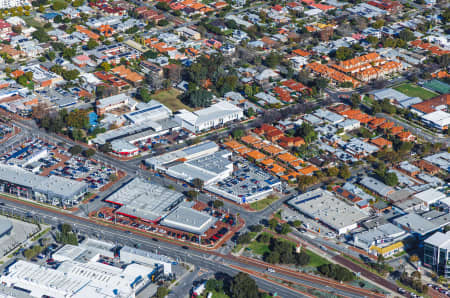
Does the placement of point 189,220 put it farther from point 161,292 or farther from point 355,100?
point 355,100

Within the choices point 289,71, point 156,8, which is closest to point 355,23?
point 289,71

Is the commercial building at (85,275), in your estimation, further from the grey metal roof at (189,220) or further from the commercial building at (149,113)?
the commercial building at (149,113)

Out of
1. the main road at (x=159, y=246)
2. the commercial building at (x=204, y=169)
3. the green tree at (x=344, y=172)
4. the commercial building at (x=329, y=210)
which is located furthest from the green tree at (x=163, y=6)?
the commercial building at (x=329, y=210)

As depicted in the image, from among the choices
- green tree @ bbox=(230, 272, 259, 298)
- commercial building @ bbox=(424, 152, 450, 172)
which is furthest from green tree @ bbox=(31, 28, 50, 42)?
green tree @ bbox=(230, 272, 259, 298)

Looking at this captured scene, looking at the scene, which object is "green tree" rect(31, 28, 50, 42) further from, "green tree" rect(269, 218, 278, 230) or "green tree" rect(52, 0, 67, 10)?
"green tree" rect(269, 218, 278, 230)

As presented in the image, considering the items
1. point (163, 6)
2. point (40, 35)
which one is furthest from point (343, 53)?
point (40, 35)
